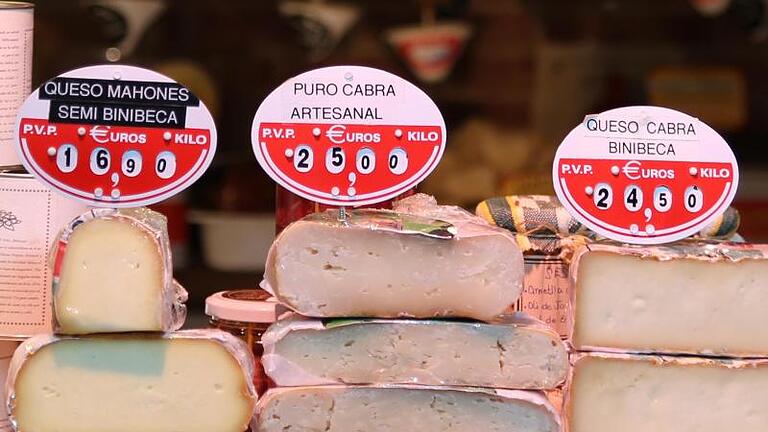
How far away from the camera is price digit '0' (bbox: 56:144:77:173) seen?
5.45 feet

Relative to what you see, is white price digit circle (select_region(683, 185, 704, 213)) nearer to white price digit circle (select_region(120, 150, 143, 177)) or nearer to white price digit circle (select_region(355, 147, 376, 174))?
white price digit circle (select_region(355, 147, 376, 174))

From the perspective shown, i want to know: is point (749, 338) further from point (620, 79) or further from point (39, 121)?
point (620, 79)

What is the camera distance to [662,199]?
1.73 meters

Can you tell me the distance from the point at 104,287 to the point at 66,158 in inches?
8.4

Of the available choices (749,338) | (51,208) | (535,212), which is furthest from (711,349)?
(51,208)

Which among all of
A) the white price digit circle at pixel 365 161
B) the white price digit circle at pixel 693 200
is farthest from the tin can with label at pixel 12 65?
the white price digit circle at pixel 693 200

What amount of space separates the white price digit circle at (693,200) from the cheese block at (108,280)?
78 centimetres

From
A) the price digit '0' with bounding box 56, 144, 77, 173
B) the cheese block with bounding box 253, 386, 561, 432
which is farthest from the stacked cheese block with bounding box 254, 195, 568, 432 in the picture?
the price digit '0' with bounding box 56, 144, 77, 173

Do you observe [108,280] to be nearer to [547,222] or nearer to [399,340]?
[399,340]

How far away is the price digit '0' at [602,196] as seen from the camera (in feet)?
5.64

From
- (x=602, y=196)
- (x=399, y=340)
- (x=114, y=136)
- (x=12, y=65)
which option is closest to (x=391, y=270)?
(x=399, y=340)

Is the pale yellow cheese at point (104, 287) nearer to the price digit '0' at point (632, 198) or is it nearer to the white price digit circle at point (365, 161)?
the white price digit circle at point (365, 161)

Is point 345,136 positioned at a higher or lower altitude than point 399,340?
higher

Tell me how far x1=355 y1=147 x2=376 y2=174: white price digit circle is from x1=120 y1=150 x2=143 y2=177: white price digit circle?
32 centimetres
